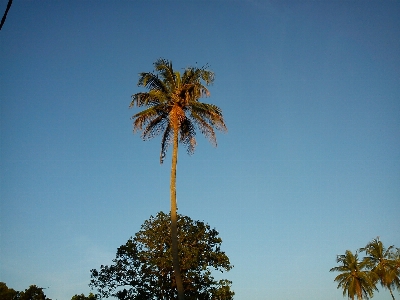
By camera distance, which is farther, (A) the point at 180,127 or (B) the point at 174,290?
(B) the point at 174,290

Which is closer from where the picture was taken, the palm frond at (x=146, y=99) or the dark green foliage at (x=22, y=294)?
the palm frond at (x=146, y=99)

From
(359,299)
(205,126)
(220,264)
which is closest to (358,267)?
(359,299)

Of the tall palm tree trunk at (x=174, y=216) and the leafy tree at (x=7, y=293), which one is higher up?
the leafy tree at (x=7, y=293)

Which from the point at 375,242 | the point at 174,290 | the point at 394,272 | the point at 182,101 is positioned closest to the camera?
the point at 182,101

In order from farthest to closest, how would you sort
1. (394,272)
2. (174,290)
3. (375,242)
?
(375,242)
(394,272)
(174,290)

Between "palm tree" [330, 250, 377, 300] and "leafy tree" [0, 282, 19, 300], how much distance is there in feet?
148

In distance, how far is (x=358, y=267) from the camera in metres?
53.5

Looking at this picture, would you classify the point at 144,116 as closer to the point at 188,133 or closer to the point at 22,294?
the point at 188,133

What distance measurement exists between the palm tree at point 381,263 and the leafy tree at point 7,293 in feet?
162

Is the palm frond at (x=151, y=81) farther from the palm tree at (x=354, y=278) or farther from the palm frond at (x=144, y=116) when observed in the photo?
the palm tree at (x=354, y=278)

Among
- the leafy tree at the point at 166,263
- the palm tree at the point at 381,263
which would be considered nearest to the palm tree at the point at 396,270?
the palm tree at the point at 381,263

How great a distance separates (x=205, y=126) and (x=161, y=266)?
9518 millimetres

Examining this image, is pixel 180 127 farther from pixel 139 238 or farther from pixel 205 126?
pixel 139 238

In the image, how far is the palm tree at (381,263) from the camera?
164 ft
